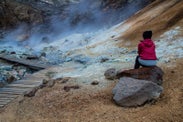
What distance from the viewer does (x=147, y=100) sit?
630 cm

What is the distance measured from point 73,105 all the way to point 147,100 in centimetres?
150

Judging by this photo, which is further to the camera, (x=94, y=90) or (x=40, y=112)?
(x=94, y=90)

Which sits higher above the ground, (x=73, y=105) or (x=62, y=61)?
(x=62, y=61)

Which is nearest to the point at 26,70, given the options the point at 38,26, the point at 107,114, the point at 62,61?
the point at 62,61

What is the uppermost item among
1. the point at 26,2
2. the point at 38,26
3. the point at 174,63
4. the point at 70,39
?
the point at 26,2

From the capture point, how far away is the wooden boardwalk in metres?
8.25

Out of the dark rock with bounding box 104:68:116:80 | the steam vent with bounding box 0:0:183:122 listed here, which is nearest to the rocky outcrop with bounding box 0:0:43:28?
the steam vent with bounding box 0:0:183:122

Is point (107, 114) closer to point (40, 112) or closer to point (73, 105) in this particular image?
point (73, 105)

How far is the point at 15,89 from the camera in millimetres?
9055

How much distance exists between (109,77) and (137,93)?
1.84 m

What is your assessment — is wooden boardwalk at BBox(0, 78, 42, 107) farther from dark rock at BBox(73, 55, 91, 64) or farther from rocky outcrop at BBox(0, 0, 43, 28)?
rocky outcrop at BBox(0, 0, 43, 28)

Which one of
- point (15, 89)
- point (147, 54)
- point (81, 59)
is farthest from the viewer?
point (81, 59)

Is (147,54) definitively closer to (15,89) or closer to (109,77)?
(109,77)

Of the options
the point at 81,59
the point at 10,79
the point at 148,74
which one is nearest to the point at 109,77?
the point at 148,74
